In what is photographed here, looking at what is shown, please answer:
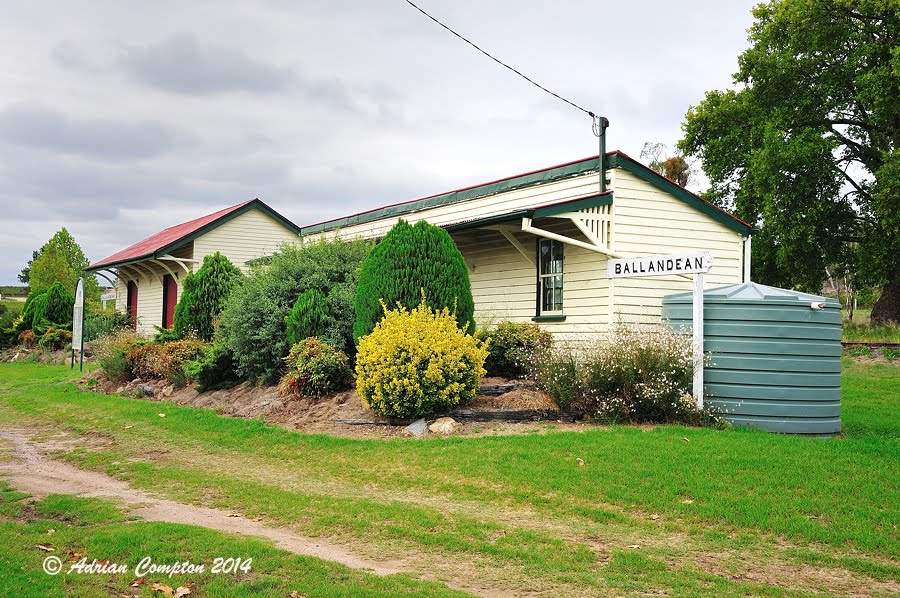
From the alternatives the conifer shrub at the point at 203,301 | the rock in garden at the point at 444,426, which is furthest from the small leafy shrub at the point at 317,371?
the conifer shrub at the point at 203,301

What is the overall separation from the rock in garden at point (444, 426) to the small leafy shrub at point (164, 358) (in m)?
7.86

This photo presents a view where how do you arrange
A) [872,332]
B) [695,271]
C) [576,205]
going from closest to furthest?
1. [695,271]
2. [576,205]
3. [872,332]

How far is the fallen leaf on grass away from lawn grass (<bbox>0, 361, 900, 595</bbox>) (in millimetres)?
1654

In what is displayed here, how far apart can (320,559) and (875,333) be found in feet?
77.4

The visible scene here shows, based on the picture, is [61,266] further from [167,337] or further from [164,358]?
[164,358]

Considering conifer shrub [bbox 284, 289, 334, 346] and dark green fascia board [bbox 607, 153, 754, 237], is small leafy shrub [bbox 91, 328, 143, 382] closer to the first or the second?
conifer shrub [bbox 284, 289, 334, 346]

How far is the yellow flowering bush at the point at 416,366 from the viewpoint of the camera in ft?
33.7

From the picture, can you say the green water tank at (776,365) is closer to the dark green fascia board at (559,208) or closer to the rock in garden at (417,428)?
the dark green fascia board at (559,208)

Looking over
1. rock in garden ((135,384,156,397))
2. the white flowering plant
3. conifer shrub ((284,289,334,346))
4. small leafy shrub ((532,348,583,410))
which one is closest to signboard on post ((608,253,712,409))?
the white flowering plant

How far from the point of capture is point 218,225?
85.1 feet

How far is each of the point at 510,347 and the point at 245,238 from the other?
16.6 metres

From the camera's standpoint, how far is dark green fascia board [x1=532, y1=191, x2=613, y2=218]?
1249 cm

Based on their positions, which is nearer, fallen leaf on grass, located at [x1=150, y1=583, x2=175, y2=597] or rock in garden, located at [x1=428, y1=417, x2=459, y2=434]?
fallen leaf on grass, located at [x1=150, y1=583, x2=175, y2=597]

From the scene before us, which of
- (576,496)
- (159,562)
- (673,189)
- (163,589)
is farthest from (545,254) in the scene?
(163,589)
